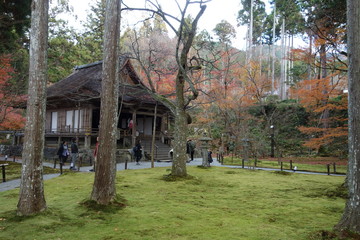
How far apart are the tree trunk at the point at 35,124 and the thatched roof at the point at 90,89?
9.40 meters

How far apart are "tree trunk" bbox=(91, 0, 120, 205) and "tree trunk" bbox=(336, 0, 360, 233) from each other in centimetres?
439

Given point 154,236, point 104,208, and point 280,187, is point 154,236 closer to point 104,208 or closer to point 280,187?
point 104,208

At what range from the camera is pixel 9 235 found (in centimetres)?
395

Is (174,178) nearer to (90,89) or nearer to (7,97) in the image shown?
(90,89)

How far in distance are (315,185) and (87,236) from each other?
8016 mm

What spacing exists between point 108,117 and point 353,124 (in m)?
4.65

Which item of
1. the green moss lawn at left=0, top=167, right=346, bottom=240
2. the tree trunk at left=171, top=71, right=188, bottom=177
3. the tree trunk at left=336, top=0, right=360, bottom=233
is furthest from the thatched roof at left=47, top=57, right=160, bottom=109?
the tree trunk at left=336, top=0, right=360, bottom=233

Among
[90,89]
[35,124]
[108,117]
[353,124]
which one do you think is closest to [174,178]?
→ [108,117]

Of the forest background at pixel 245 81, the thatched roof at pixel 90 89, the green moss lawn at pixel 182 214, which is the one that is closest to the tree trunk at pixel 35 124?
the green moss lawn at pixel 182 214

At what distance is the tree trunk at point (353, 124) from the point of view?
152 inches

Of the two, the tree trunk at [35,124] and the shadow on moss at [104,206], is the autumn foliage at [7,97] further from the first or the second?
the shadow on moss at [104,206]

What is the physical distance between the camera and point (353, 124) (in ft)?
13.1

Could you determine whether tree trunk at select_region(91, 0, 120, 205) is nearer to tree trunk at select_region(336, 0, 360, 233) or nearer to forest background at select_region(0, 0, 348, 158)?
tree trunk at select_region(336, 0, 360, 233)

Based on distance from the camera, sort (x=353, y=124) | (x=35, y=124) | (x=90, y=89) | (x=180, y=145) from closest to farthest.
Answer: (x=353, y=124) → (x=35, y=124) → (x=180, y=145) → (x=90, y=89)
